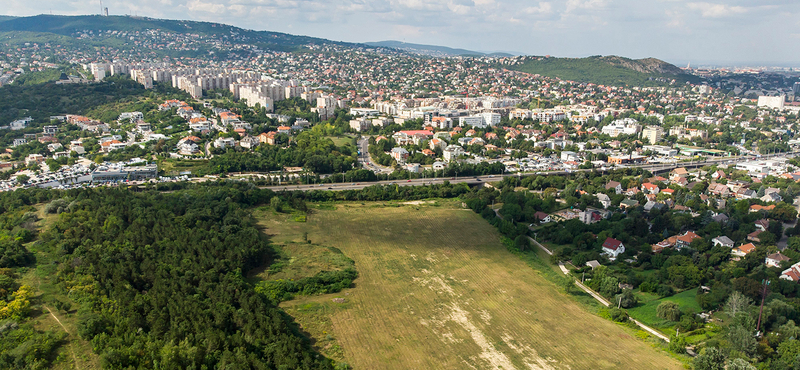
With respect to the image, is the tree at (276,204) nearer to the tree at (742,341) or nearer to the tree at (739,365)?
the tree at (742,341)

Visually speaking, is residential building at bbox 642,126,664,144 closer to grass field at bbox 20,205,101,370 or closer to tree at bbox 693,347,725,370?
tree at bbox 693,347,725,370

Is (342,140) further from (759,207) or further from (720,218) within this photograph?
(759,207)

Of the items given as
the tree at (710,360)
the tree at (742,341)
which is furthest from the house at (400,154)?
the tree at (710,360)

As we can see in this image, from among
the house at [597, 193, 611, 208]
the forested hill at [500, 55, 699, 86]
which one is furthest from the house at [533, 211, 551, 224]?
the forested hill at [500, 55, 699, 86]

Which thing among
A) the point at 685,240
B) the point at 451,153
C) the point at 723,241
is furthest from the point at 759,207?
the point at 451,153

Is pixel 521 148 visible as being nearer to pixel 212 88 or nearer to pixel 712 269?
pixel 712 269

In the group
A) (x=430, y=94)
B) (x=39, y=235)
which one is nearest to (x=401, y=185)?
(x=39, y=235)
